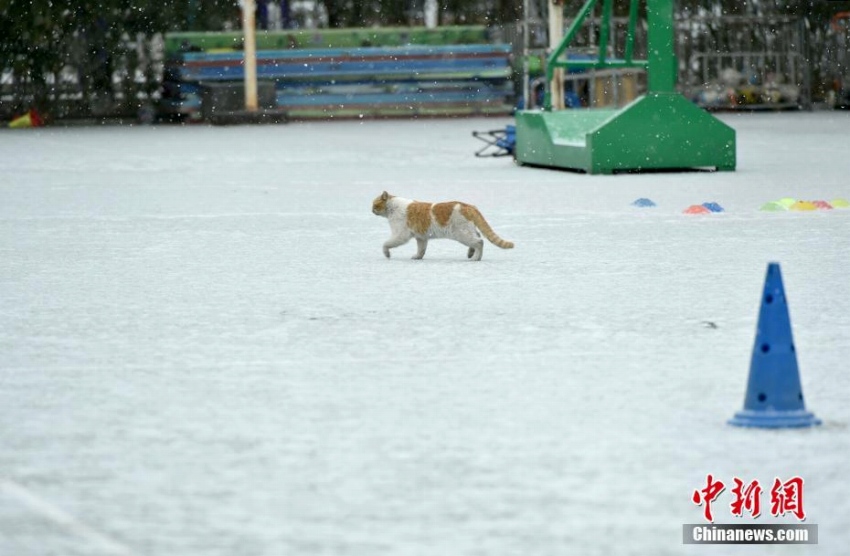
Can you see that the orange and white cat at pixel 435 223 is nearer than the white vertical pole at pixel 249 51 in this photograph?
Yes

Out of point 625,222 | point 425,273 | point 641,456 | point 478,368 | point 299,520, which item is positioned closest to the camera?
point 299,520

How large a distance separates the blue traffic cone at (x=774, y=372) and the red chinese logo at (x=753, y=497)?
0.75 m

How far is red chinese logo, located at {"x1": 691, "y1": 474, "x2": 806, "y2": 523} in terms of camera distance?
16.4ft

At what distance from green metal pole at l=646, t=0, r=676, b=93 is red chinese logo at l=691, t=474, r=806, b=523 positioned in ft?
54.7

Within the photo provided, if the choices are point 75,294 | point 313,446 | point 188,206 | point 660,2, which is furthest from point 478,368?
point 660,2

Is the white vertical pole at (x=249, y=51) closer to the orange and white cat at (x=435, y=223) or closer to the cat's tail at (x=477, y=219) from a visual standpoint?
the orange and white cat at (x=435, y=223)

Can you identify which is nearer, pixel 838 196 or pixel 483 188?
pixel 838 196

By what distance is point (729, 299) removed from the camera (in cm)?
963

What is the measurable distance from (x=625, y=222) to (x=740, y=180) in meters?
5.68

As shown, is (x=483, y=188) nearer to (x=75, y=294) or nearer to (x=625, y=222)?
(x=625, y=222)

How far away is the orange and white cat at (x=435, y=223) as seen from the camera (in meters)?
11.4

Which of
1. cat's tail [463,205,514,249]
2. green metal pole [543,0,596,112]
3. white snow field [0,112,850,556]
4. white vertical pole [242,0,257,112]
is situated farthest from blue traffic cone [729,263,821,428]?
white vertical pole [242,0,257,112]

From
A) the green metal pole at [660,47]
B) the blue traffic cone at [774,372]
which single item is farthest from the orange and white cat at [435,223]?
the green metal pole at [660,47]

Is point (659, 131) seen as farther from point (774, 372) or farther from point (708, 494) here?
point (708, 494)
